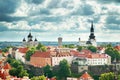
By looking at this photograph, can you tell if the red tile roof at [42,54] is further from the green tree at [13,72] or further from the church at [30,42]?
the church at [30,42]

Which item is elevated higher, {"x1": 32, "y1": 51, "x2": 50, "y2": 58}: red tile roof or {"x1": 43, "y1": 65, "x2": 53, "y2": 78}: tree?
{"x1": 32, "y1": 51, "x2": 50, "y2": 58}: red tile roof

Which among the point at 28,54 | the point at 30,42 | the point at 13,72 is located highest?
the point at 30,42

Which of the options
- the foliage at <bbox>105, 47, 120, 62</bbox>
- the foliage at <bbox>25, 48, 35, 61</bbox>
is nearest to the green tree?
the foliage at <bbox>25, 48, 35, 61</bbox>

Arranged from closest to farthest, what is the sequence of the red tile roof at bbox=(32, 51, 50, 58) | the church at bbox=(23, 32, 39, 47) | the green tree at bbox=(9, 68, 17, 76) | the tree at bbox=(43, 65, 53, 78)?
the green tree at bbox=(9, 68, 17, 76) → the tree at bbox=(43, 65, 53, 78) → the red tile roof at bbox=(32, 51, 50, 58) → the church at bbox=(23, 32, 39, 47)

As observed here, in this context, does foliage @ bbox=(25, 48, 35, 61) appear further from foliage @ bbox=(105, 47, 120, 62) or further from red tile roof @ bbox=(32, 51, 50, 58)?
foliage @ bbox=(105, 47, 120, 62)

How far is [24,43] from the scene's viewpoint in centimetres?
12406

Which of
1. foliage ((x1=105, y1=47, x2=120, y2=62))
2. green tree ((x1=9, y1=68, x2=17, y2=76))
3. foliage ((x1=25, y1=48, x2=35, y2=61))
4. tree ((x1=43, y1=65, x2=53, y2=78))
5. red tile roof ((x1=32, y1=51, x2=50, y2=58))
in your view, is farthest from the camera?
foliage ((x1=25, y1=48, x2=35, y2=61))

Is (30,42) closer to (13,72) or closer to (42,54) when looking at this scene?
(42,54)

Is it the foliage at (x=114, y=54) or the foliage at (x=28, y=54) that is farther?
the foliage at (x=28, y=54)

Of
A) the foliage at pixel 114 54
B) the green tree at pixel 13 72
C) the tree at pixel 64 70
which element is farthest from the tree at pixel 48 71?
the foliage at pixel 114 54

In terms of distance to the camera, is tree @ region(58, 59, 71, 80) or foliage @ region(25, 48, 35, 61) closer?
tree @ region(58, 59, 71, 80)

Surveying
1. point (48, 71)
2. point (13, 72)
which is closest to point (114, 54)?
point (48, 71)

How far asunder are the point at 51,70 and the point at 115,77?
13.7 m

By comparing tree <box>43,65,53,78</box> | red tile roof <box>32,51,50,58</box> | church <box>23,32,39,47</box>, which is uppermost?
church <box>23,32,39,47</box>
